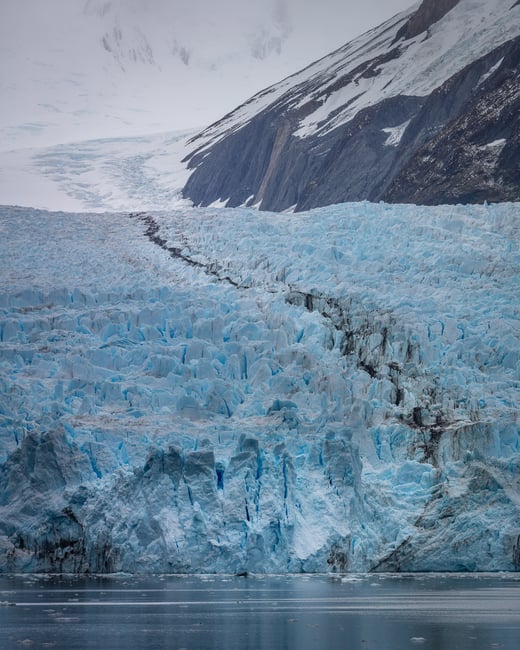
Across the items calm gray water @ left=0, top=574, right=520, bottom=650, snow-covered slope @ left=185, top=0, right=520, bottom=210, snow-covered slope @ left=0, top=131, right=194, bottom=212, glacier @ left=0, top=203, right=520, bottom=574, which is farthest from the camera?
snow-covered slope @ left=0, top=131, right=194, bottom=212

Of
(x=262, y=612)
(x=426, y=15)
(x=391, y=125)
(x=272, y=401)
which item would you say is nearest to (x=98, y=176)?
(x=391, y=125)

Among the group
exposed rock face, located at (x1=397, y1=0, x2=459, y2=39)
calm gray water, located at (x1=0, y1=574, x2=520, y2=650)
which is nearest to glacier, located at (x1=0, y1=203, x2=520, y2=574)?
calm gray water, located at (x1=0, y1=574, x2=520, y2=650)

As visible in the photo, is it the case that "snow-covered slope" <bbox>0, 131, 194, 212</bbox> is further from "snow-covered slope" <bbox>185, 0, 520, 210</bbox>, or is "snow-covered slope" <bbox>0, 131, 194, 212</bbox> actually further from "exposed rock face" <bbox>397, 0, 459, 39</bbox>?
"exposed rock face" <bbox>397, 0, 459, 39</bbox>

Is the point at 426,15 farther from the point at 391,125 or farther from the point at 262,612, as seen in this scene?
the point at 262,612

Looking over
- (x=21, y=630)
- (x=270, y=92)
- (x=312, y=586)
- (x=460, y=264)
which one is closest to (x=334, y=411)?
(x=312, y=586)

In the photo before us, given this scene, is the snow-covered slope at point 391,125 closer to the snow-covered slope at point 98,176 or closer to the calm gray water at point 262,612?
the snow-covered slope at point 98,176

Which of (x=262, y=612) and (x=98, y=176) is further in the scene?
(x=98, y=176)

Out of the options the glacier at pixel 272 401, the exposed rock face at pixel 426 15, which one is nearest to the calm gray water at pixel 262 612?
the glacier at pixel 272 401

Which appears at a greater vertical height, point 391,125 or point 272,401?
point 391,125

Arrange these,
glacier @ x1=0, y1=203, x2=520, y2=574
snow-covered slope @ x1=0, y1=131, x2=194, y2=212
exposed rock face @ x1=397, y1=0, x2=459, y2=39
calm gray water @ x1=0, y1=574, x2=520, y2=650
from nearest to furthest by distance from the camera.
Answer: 1. calm gray water @ x1=0, y1=574, x2=520, y2=650
2. glacier @ x1=0, y1=203, x2=520, y2=574
3. snow-covered slope @ x1=0, y1=131, x2=194, y2=212
4. exposed rock face @ x1=397, y1=0, x2=459, y2=39
